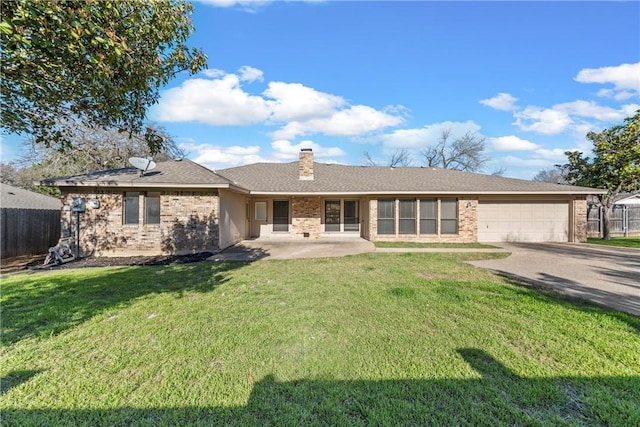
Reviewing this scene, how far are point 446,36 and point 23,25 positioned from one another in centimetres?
1120

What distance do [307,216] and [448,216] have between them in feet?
23.5

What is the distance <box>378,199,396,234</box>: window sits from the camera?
13844 mm

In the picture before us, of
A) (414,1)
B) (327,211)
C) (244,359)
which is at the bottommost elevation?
(244,359)

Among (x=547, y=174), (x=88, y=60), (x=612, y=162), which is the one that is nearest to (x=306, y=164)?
(x=88, y=60)

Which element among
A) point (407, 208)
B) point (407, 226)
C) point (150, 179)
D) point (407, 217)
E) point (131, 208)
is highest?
point (150, 179)

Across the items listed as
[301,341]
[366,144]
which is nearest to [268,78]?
[301,341]

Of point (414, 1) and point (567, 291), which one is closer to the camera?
point (567, 291)

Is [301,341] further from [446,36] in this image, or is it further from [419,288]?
[446,36]

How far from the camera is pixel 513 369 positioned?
284cm

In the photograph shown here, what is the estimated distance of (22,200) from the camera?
40.2ft

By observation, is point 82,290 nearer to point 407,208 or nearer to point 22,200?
point 22,200

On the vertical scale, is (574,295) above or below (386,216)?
below

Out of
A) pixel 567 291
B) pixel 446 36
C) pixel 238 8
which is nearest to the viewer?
pixel 567 291

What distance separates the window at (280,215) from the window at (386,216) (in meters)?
5.05
